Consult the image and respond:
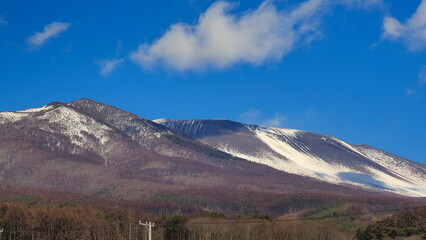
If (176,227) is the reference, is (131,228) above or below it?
above

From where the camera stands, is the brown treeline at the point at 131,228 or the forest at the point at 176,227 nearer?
the forest at the point at 176,227

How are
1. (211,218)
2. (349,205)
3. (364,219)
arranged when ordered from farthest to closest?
(349,205) < (364,219) < (211,218)

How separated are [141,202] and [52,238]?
79.1 m

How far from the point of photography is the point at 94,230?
120188 millimetres

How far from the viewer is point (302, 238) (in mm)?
112875

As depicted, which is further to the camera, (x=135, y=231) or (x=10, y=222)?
(x=135, y=231)

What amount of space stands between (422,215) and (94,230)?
6459 cm

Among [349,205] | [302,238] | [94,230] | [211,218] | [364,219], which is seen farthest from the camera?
[349,205]

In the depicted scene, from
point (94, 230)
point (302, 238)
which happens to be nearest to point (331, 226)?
point (302, 238)

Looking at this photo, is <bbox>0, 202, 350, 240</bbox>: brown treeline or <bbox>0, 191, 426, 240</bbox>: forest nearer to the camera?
<bbox>0, 191, 426, 240</bbox>: forest

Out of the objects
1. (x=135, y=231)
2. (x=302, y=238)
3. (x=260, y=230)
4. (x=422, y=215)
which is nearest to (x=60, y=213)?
(x=135, y=231)

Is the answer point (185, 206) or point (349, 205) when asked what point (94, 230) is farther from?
point (349, 205)

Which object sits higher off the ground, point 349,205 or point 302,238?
point 349,205

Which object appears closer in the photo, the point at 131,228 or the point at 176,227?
the point at 176,227
